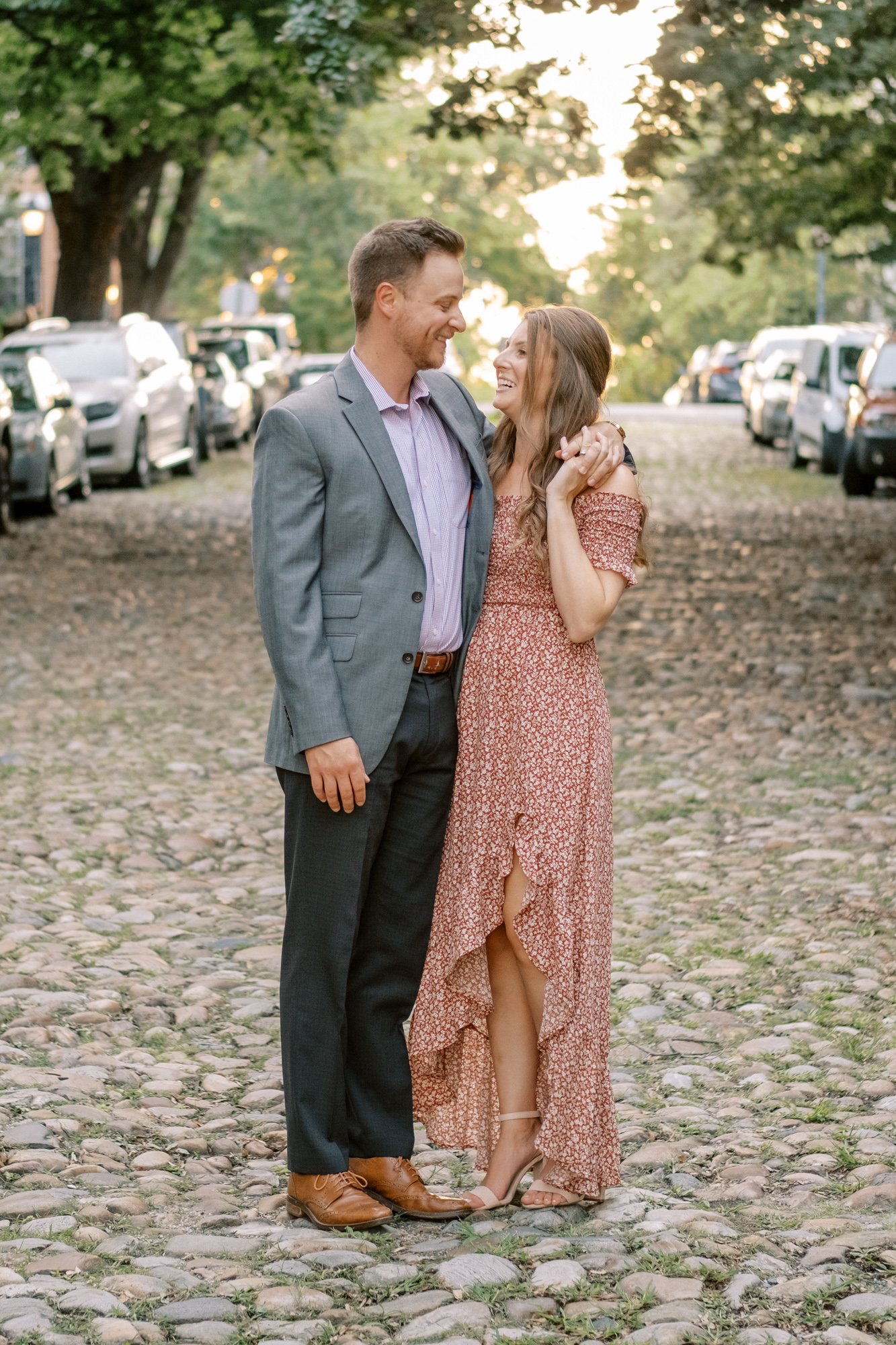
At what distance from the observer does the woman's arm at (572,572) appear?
4.11m

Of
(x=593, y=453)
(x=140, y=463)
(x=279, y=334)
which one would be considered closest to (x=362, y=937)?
(x=593, y=453)

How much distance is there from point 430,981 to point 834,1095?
52.5 inches

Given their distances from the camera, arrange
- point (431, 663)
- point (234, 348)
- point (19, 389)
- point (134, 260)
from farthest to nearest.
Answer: point (234, 348), point (134, 260), point (19, 389), point (431, 663)

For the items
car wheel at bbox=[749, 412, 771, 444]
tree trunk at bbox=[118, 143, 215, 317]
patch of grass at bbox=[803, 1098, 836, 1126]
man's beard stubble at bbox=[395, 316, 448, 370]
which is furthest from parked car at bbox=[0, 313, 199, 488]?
man's beard stubble at bbox=[395, 316, 448, 370]

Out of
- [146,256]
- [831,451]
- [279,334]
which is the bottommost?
[831,451]

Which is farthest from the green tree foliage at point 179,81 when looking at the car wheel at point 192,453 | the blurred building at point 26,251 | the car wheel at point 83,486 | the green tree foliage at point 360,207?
the green tree foliage at point 360,207

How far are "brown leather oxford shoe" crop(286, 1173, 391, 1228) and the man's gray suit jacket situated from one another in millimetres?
897

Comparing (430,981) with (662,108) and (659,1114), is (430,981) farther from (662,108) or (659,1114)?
(662,108)

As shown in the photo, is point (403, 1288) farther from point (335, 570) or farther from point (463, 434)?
point (463, 434)

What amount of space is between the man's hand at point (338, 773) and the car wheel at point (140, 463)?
20069mm

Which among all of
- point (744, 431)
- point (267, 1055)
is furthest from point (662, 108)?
point (744, 431)

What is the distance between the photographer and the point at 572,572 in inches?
162

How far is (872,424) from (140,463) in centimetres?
856

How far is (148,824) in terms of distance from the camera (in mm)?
8109
